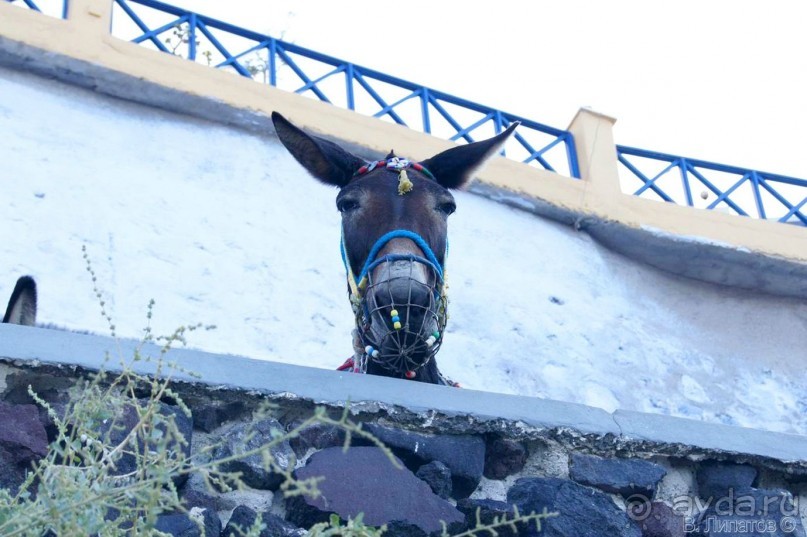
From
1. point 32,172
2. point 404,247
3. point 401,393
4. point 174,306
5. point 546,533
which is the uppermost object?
point 32,172

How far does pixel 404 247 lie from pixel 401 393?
1.15 metres

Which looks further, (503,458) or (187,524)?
(503,458)

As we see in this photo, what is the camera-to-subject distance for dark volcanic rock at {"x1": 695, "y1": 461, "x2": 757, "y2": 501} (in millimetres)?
2852

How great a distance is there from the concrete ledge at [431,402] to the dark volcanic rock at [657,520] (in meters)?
0.17

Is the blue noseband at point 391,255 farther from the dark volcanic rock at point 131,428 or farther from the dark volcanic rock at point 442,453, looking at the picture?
the dark volcanic rock at point 131,428

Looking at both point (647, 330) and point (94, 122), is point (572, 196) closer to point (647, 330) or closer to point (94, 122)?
point (647, 330)

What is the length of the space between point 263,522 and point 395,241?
5.68 feet

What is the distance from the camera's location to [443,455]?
2699 millimetres

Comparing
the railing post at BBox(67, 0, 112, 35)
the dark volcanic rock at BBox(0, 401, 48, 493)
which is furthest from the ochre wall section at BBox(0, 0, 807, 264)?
the dark volcanic rock at BBox(0, 401, 48, 493)

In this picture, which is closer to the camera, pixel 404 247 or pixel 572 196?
pixel 404 247

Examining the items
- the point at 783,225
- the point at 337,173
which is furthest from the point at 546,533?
the point at 783,225

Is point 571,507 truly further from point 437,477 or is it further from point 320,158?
point 320,158

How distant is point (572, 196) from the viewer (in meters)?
7.62

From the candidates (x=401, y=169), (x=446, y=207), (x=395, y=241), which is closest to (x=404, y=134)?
(x=401, y=169)
